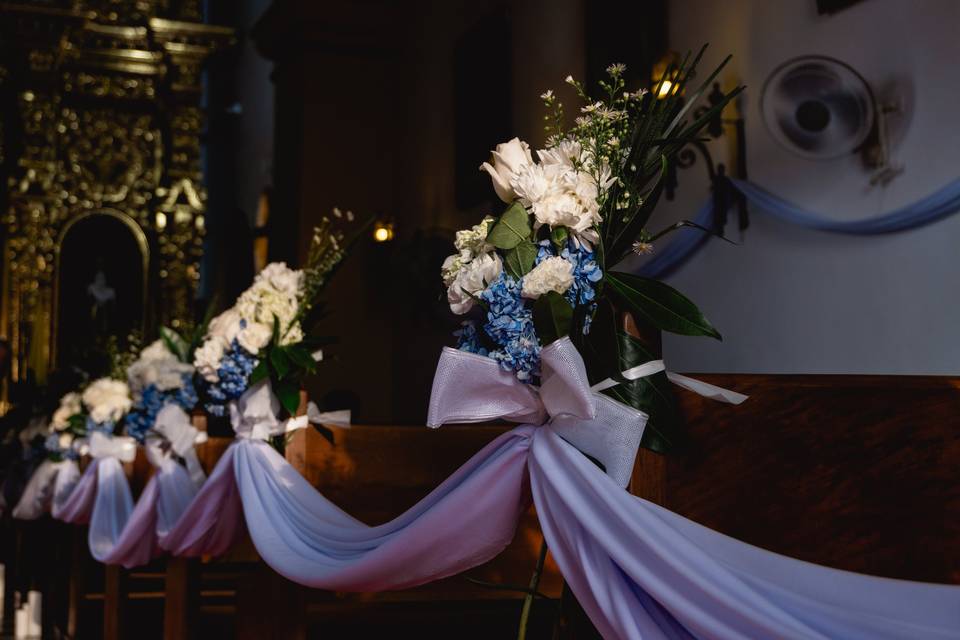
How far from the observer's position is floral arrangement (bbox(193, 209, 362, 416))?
128 inches

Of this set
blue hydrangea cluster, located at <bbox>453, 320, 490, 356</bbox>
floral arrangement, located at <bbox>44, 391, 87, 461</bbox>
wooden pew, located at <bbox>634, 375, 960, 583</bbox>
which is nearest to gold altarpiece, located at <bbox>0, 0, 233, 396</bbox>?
floral arrangement, located at <bbox>44, 391, 87, 461</bbox>

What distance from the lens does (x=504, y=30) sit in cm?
719

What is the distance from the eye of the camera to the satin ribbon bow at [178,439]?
3.86 metres

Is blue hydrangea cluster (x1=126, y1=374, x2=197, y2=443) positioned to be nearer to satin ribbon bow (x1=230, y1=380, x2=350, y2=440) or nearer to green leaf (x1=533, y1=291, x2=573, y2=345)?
satin ribbon bow (x1=230, y1=380, x2=350, y2=440)

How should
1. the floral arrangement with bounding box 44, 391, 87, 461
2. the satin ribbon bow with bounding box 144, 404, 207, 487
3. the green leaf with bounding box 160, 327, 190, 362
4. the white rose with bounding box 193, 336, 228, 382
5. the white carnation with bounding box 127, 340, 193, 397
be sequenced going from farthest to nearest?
the floral arrangement with bounding box 44, 391, 87, 461
the green leaf with bounding box 160, 327, 190, 362
the white carnation with bounding box 127, 340, 193, 397
the satin ribbon bow with bounding box 144, 404, 207, 487
the white rose with bounding box 193, 336, 228, 382

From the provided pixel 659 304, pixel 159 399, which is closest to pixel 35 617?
pixel 159 399

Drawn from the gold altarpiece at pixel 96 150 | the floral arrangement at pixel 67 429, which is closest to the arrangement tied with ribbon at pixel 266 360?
the floral arrangement at pixel 67 429

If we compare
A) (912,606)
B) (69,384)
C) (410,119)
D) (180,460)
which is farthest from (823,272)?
(410,119)

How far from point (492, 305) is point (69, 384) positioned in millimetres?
4914

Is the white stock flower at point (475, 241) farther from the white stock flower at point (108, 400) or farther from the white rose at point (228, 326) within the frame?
the white stock flower at point (108, 400)

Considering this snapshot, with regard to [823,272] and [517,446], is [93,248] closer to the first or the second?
[823,272]

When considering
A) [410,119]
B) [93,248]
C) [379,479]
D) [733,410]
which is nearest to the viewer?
[733,410]

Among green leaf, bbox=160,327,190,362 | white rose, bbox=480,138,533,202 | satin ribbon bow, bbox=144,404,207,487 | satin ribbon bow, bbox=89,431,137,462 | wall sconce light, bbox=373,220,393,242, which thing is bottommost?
satin ribbon bow, bbox=89,431,137,462

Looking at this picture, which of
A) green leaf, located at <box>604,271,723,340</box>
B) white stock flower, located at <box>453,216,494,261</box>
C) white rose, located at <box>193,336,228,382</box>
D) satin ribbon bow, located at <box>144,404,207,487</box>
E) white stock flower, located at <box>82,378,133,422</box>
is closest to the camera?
green leaf, located at <box>604,271,723,340</box>
